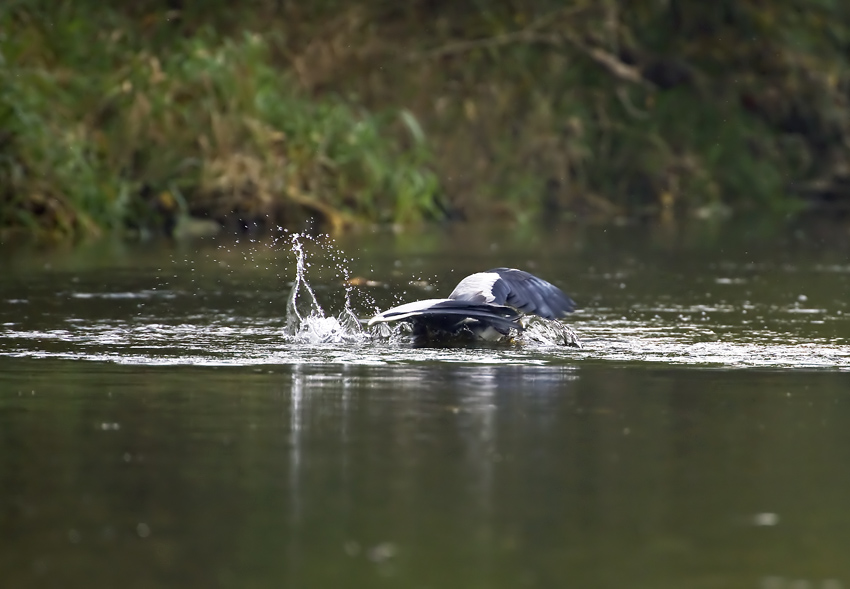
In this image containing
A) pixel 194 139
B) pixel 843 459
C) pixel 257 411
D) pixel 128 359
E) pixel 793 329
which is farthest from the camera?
pixel 194 139

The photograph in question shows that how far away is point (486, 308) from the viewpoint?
9602 mm

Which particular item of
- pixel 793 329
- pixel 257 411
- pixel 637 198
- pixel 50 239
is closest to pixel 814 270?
pixel 793 329

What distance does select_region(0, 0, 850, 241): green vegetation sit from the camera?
71.7 ft

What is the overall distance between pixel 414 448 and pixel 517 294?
3675mm

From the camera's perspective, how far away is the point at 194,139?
22.3 m

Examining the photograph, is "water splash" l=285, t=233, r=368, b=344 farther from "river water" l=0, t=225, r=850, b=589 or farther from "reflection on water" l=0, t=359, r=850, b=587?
"reflection on water" l=0, t=359, r=850, b=587

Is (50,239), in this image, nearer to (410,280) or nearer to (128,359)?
(410,280)

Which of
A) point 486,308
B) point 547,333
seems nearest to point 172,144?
point 547,333

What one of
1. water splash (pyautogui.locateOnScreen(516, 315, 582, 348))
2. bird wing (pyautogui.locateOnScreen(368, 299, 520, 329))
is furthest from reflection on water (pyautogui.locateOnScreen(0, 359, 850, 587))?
water splash (pyautogui.locateOnScreen(516, 315, 582, 348))

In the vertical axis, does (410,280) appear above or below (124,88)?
below

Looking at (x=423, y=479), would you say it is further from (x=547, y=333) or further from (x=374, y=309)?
(x=374, y=309)

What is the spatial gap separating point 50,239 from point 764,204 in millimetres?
17210

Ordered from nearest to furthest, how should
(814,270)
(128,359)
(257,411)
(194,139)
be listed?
1. (257,411)
2. (128,359)
3. (814,270)
4. (194,139)

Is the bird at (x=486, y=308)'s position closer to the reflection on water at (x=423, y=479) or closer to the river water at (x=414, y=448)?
the river water at (x=414, y=448)
